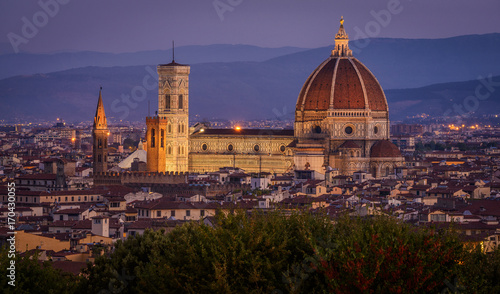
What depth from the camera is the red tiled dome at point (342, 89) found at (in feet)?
300

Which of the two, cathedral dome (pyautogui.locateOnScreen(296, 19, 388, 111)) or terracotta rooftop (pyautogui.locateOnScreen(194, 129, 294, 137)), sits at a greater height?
cathedral dome (pyautogui.locateOnScreen(296, 19, 388, 111))

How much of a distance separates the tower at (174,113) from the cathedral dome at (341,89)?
9137 mm

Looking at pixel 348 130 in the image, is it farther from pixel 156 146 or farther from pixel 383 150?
pixel 156 146

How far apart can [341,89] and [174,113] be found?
12.1 meters

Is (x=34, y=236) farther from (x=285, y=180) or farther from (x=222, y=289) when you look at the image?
(x=285, y=180)

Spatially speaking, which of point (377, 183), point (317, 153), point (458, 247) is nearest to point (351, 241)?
point (458, 247)

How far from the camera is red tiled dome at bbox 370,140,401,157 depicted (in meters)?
88.5

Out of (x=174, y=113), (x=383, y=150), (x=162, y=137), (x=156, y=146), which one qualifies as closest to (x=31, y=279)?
(x=156, y=146)

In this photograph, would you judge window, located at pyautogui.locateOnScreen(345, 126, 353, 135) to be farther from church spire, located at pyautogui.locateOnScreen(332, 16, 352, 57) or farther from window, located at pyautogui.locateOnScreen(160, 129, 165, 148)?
window, located at pyautogui.locateOnScreen(160, 129, 165, 148)

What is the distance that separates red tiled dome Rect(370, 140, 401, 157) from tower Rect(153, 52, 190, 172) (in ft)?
43.5

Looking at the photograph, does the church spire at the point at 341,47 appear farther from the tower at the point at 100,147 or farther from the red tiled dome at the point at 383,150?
the tower at the point at 100,147

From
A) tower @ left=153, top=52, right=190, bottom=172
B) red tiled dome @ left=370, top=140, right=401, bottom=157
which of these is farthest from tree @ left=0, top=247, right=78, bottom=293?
red tiled dome @ left=370, top=140, right=401, bottom=157

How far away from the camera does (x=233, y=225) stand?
25.3 meters

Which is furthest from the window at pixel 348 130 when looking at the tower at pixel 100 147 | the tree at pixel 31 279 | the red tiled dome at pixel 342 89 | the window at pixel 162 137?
the tree at pixel 31 279
